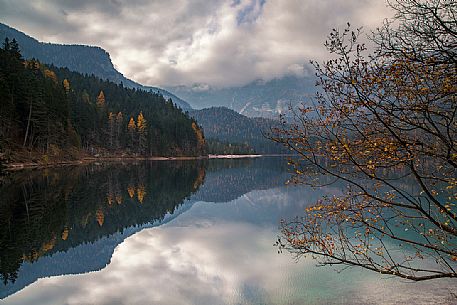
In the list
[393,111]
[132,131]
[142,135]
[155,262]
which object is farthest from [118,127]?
[393,111]

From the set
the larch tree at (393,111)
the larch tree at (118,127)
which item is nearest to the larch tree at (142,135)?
the larch tree at (118,127)

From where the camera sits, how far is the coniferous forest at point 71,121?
62.1m

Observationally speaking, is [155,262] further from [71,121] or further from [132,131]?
[132,131]

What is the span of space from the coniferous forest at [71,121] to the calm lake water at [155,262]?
33.1m

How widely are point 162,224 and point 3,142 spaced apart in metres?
41.5

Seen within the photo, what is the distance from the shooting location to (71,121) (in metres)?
98.2

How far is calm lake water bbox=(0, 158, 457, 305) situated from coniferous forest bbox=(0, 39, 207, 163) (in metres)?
33.1

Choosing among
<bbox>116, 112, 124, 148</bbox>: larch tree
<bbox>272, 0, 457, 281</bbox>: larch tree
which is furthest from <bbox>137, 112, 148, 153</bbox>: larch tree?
<bbox>272, 0, 457, 281</bbox>: larch tree

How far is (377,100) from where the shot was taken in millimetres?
6352

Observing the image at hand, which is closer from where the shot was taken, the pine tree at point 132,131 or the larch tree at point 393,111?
the larch tree at point 393,111

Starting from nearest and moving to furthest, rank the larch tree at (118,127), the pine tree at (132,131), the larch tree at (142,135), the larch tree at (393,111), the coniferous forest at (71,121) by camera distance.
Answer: the larch tree at (393,111)
the coniferous forest at (71,121)
the larch tree at (118,127)
the pine tree at (132,131)
the larch tree at (142,135)

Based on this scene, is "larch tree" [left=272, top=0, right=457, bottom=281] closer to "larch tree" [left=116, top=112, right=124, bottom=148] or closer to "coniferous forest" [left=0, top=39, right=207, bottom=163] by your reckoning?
"coniferous forest" [left=0, top=39, right=207, bottom=163]

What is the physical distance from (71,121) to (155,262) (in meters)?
91.8

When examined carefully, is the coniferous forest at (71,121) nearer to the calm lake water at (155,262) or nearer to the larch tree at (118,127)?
the larch tree at (118,127)
